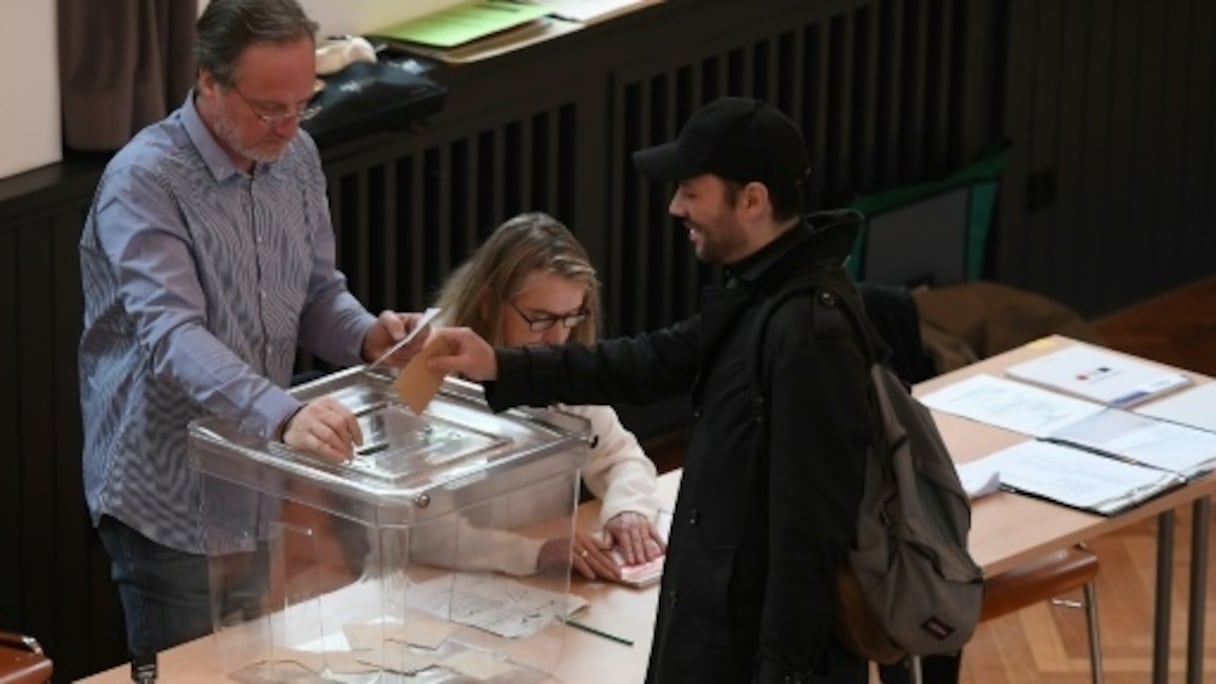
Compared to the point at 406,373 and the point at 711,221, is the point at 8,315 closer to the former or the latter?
the point at 406,373

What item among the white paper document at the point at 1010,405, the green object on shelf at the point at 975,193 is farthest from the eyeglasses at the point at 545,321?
the green object on shelf at the point at 975,193

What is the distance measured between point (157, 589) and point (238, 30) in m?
0.89

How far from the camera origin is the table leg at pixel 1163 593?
486 centimetres

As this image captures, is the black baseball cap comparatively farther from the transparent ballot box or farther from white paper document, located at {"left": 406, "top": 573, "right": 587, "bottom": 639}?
white paper document, located at {"left": 406, "top": 573, "right": 587, "bottom": 639}

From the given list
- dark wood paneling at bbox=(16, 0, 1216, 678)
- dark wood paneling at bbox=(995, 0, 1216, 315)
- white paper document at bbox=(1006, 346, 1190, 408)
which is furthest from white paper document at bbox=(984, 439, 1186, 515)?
dark wood paneling at bbox=(995, 0, 1216, 315)

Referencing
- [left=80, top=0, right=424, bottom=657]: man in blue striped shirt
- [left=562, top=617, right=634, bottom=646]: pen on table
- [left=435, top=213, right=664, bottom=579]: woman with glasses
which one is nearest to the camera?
[left=80, top=0, right=424, bottom=657]: man in blue striped shirt

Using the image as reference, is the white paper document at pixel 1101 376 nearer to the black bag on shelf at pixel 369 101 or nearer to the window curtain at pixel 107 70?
the black bag on shelf at pixel 369 101

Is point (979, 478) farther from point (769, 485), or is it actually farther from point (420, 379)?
point (420, 379)

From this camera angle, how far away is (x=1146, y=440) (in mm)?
4840

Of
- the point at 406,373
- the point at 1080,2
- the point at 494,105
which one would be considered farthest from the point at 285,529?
the point at 1080,2

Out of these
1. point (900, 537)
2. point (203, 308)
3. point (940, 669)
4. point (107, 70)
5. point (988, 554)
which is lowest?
point (940, 669)

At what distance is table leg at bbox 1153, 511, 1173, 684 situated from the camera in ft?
15.9

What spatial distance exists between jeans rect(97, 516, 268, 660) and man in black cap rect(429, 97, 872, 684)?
2.05 ft

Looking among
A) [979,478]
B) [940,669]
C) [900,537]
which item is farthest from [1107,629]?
[900,537]
